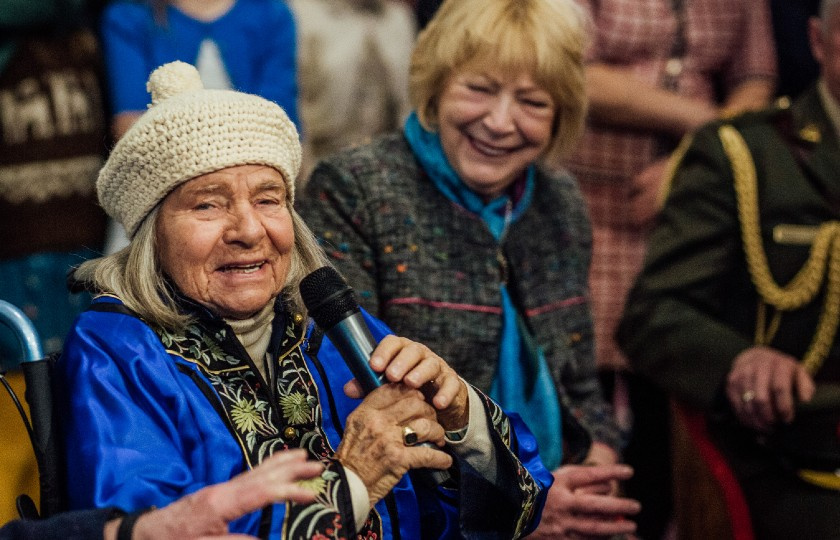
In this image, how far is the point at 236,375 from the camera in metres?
1.82

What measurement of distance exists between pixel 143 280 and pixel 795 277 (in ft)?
5.85

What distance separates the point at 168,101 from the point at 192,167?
0.13 metres

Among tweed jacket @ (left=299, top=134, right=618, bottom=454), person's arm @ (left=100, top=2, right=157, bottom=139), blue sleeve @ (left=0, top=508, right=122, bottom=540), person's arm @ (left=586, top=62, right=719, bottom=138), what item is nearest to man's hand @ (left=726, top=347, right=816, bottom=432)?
tweed jacket @ (left=299, top=134, right=618, bottom=454)

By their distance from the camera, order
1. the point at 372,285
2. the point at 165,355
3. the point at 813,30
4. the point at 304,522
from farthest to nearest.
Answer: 1. the point at 813,30
2. the point at 372,285
3. the point at 165,355
4. the point at 304,522

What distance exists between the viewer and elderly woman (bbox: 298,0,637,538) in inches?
96.4

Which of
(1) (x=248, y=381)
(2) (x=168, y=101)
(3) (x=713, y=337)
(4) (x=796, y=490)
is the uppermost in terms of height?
(2) (x=168, y=101)

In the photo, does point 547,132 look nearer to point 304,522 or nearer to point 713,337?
point 713,337

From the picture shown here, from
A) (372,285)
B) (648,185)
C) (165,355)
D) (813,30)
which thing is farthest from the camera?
(648,185)

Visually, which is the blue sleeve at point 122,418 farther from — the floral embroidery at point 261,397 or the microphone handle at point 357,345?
the microphone handle at point 357,345

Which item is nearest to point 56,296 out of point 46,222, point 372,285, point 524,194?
point 46,222

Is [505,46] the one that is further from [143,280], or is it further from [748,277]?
[143,280]

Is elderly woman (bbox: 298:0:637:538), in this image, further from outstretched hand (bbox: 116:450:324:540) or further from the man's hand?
outstretched hand (bbox: 116:450:324:540)

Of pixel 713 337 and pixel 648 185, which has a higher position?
pixel 648 185

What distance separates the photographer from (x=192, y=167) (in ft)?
5.80
